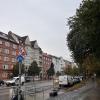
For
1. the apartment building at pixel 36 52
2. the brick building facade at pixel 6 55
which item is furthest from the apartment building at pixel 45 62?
the brick building facade at pixel 6 55

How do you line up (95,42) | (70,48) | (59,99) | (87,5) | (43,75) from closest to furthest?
(87,5), (95,42), (59,99), (70,48), (43,75)

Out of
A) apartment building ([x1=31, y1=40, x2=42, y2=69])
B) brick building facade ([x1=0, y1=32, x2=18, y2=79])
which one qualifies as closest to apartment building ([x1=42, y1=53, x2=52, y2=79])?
apartment building ([x1=31, y1=40, x2=42, y2=69])

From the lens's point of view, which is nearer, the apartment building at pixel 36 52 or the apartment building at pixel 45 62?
the apartment building at pixel 36 52

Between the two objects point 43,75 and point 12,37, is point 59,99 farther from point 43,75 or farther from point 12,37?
point 43,75

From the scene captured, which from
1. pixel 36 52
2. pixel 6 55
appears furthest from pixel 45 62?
pixel 6 55

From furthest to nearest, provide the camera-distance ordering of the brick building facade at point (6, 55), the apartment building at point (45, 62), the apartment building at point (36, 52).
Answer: the apartment building at point (45, 62)
the apartment building at point (36, 52)
the brick building facade at point (6, 55)

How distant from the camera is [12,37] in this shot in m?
115

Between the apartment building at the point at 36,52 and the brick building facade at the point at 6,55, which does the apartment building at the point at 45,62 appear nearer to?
the apartment building at the point at 36,52

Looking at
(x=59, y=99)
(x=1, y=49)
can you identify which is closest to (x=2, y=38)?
(x=1, y=49)

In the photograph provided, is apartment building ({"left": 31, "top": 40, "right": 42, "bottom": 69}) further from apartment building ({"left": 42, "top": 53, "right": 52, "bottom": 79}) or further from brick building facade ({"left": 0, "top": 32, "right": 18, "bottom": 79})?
brick building facade ({"left": 0, "top": 32, "right": 18, "bottom": 79})

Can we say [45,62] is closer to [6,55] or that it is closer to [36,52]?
[36,52]

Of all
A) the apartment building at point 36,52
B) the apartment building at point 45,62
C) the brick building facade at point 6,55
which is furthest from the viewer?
the apartment building at point 45,62

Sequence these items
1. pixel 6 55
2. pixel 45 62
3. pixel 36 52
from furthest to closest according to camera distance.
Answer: pixel 45 62, pixel 36 52, pixel 6 55

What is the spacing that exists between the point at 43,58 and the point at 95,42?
134 m
